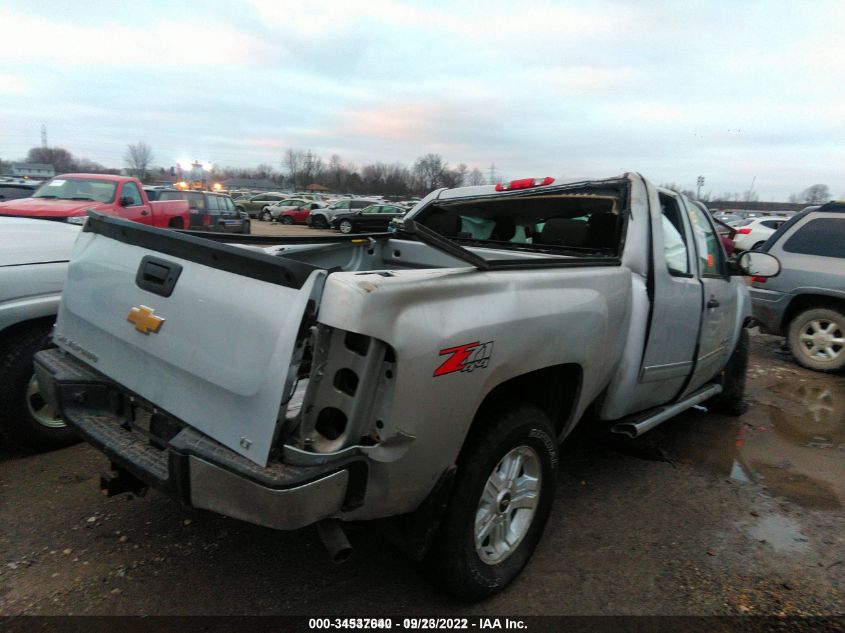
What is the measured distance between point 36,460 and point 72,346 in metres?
1.35

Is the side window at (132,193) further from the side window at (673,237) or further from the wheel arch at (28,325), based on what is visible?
the side window at (673,237)

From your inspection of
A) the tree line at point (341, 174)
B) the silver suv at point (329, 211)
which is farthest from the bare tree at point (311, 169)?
the silver suv at point (329, 211)

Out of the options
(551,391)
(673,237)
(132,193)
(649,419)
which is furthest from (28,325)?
(132,193)

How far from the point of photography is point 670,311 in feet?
10.9

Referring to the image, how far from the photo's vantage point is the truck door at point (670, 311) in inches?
127

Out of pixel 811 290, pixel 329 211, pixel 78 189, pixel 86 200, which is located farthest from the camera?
pixel 329 211

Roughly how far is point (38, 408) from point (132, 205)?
9.02 meters

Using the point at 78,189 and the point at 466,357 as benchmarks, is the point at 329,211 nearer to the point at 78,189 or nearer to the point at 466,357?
the point at 78,189

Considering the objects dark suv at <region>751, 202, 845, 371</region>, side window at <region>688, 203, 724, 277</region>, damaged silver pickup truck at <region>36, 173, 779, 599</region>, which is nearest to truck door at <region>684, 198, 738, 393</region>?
side window at <region>688, 203, 724, 277</region>

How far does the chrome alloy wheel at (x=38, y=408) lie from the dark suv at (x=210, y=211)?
43.0ft

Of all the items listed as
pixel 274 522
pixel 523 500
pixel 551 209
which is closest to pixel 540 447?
pixel 523 500

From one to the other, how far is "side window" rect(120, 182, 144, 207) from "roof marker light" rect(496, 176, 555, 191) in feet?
31.9

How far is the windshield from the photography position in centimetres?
1040

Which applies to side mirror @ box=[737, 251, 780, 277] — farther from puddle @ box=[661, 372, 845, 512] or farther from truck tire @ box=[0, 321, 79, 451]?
truck tire @ box=[0, 321, 79, 451]
